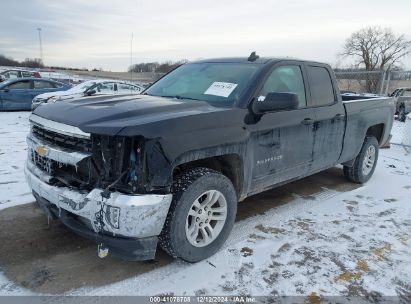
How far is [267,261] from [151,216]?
126 cm

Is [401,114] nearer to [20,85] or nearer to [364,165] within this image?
[364,165]

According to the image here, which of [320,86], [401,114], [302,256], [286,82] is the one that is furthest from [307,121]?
[401,114]

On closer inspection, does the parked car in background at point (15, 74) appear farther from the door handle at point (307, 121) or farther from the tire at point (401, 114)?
the door handle at point (307, 121)

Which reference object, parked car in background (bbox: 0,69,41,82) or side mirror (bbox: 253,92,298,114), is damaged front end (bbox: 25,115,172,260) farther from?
parked car in background (bbox: 0,69,41,82)

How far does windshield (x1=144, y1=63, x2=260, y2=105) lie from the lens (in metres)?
3.93

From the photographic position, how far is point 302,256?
3.66m

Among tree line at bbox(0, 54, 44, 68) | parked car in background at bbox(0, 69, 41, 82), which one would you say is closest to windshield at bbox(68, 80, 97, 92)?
parked car in background at bbox(0, 69, 41, 82)

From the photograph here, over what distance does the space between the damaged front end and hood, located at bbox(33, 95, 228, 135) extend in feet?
0.31

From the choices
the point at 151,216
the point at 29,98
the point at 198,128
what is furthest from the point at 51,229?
the point at 29,98

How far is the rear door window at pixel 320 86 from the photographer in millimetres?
4770

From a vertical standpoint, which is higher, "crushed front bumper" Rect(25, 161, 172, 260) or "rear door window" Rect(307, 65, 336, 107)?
"rear door window" Rect(307, 65, 336, 107)

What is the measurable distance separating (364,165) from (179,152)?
4294 millimetres

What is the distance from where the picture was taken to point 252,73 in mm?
4047

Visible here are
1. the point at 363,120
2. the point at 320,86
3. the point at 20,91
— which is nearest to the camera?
the point at 320,86
